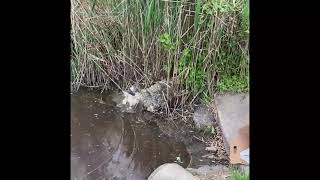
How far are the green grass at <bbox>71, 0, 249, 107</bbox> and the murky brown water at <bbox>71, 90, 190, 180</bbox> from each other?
0.25 meters

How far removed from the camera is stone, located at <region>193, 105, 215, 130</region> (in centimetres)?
344

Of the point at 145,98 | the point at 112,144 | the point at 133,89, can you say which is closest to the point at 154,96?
the point at 145,98

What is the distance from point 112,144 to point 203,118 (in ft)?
2.26

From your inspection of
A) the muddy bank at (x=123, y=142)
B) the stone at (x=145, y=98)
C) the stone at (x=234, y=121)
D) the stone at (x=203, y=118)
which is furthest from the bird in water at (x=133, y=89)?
the stone at (x=234, y=121)

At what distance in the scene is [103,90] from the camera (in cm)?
382

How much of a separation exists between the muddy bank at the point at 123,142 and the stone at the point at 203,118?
0.19 feet

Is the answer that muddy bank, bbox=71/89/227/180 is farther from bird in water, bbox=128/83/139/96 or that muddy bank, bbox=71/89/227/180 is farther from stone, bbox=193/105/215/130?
bird in water, bbox=128/83/139/96

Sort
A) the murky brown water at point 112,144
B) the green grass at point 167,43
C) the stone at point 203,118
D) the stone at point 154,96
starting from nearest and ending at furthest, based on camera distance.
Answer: the murky brown water at point 112,144, the green grass at point 167,43, the stone at point 203,118, the stone at point 154,96

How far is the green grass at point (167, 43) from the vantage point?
3.33 meters

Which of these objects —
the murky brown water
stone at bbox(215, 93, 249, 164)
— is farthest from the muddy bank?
stone at bbox(215, 93, 249, 164)

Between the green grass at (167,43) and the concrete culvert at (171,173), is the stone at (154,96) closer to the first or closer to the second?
the green grass at (167,43)

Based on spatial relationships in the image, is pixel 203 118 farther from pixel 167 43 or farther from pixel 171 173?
pixel 171 173

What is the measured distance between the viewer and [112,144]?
3.34 meters
